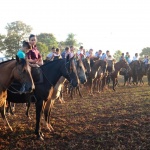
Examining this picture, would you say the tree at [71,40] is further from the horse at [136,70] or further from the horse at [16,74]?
the horse at [16,74]

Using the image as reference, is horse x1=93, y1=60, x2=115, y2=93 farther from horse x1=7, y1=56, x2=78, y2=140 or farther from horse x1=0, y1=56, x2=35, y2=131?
horse x1=0, y1=56, x2=35, y2=131

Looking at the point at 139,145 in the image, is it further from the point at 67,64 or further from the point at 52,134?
the point at 67,64

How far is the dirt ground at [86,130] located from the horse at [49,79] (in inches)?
26.5

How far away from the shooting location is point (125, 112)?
1069cm

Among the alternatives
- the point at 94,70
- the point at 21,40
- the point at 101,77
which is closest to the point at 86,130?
the point at 94,70

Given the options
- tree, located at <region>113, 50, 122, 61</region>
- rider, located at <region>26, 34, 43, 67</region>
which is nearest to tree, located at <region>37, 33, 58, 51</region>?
tree, located at <region>113, 50, 122, 61</region>

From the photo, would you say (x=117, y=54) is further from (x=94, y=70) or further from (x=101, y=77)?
(x=94, y=70)

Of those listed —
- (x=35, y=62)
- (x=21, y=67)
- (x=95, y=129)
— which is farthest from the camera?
(x=95, y=129)

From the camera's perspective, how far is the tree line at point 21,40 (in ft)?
177

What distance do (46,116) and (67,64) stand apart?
7.00 feet

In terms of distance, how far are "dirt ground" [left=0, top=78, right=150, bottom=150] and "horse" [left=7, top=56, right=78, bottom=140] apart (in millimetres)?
673

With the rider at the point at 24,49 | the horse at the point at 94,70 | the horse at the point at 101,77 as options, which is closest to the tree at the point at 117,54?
the horse at the point at 101,77

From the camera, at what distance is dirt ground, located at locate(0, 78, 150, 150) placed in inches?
252

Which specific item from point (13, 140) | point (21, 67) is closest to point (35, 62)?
point (21, 67)
